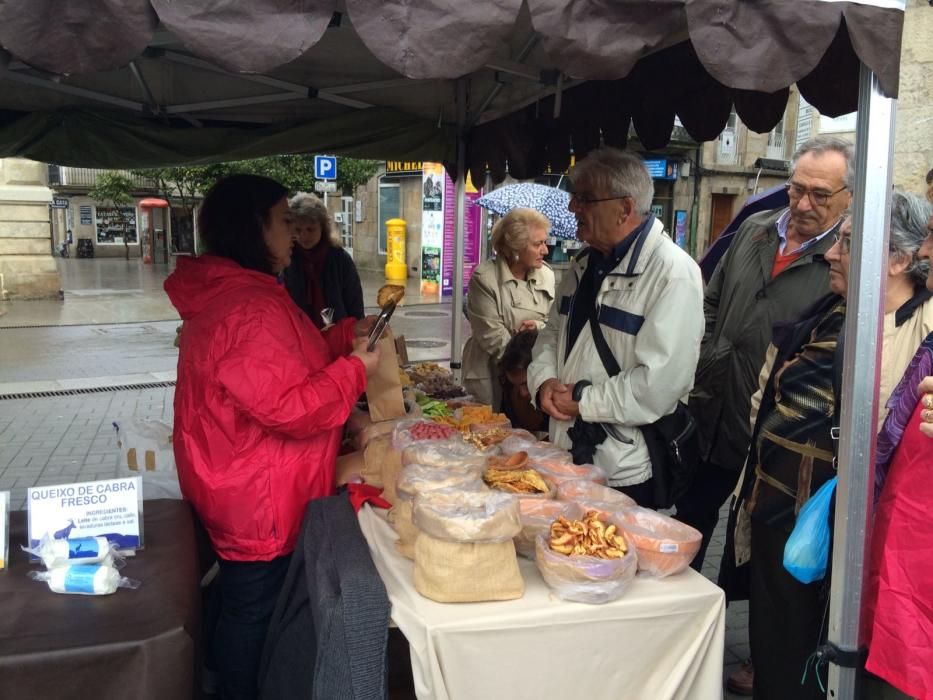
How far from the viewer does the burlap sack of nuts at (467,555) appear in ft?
5.65

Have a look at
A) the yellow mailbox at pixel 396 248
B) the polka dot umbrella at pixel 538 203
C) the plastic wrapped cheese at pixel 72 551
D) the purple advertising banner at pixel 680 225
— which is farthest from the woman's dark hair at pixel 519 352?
the yellow mailbox at pixel 396 248

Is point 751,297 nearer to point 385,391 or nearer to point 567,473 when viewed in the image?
point 567,473

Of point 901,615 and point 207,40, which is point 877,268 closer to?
point 901,615

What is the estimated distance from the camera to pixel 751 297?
3184mm

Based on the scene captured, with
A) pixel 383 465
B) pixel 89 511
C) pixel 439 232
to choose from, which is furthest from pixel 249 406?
pixel 439 232

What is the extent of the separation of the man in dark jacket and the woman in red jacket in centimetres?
163

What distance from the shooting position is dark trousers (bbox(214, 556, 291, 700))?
2.35 metres

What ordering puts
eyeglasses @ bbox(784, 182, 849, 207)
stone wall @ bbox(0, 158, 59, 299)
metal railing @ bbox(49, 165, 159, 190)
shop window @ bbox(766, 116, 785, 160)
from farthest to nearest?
metal railing @ bbox(49, 165, 159, 190), shop window @ bbox(766, 116, 785, 160), stone wall @ bbox(0, 158, 59, 299), eyeglasses @ bbox(784, 182, 849, 207)

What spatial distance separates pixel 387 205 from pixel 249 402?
25674mm

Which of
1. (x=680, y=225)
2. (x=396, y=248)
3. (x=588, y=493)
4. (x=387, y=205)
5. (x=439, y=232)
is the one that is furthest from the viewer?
(x=387, y=205)

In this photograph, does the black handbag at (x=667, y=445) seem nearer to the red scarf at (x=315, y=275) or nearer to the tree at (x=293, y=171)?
the red scarf at (x=315, y=275)

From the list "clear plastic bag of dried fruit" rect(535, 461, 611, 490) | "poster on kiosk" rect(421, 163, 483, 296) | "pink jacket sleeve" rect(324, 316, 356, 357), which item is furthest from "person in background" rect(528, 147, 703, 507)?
"poster on kiosk" rect(421, 163, 483, 296)

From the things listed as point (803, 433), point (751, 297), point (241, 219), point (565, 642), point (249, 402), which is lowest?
point (565, 642)

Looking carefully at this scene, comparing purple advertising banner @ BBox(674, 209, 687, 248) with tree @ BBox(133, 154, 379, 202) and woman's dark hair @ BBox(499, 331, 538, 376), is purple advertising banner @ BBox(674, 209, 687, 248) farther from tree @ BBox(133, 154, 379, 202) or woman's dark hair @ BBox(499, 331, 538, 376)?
woman's dark hair @ BBox(499, 331, 538, 376)
